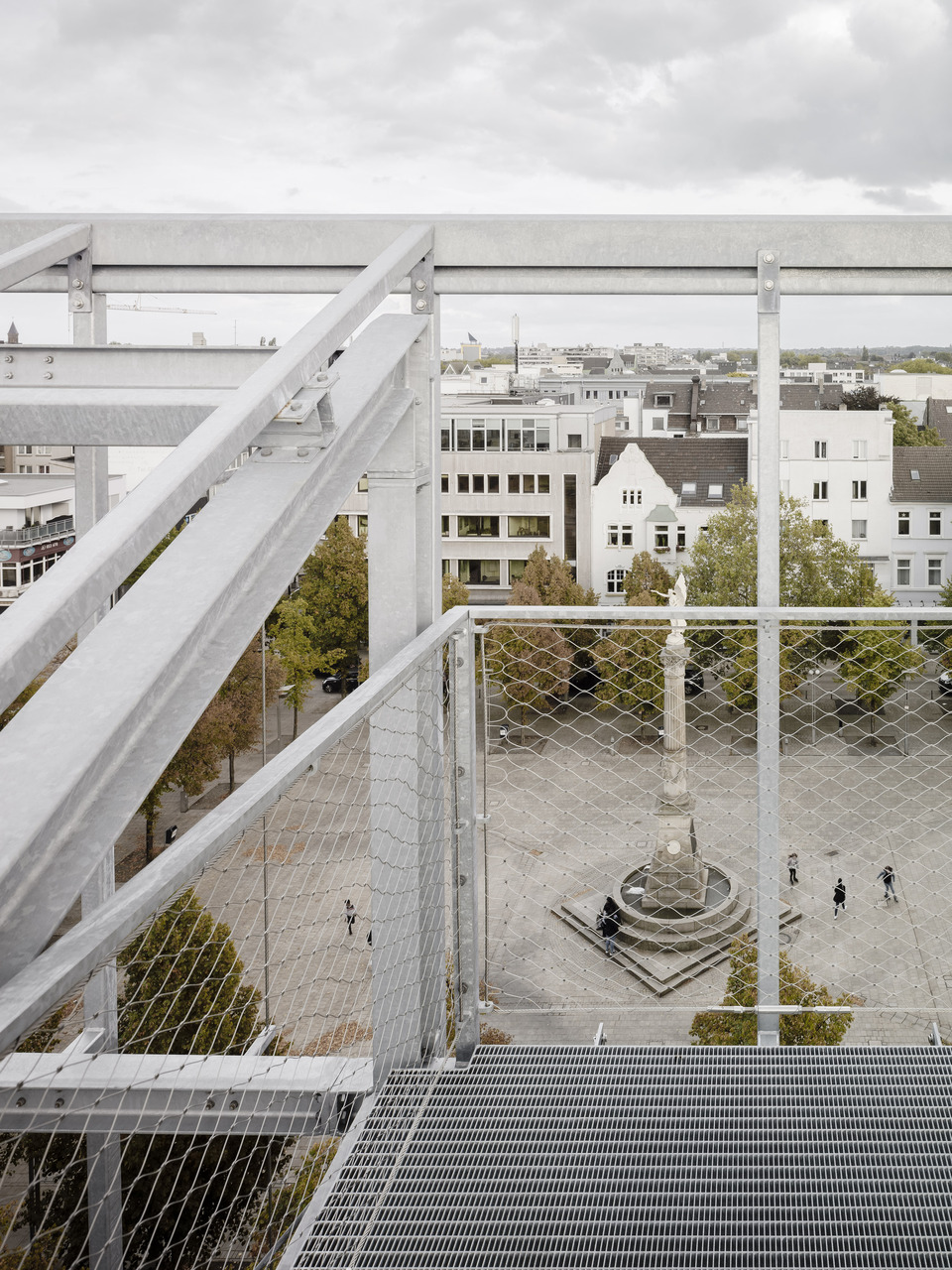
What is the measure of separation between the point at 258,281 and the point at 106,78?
130 feet


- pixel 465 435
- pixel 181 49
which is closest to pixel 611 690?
pixel 465 435

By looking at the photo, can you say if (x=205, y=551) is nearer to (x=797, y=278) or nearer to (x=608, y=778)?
(x=797, y=278)

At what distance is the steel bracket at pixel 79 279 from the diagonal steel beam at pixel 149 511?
2.81 feet

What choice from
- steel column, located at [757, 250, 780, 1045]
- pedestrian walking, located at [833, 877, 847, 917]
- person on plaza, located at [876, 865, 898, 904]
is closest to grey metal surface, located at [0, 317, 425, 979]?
steel column, located at [757, 250, 780, 1045]

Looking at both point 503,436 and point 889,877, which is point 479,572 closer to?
point 503,436

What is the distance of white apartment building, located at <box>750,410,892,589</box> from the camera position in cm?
2206

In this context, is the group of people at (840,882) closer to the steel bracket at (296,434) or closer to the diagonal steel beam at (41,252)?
the diagonal steel beam at (41,252)

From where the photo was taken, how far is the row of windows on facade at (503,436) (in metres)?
23.6

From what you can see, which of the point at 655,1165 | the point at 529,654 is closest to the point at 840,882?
the point at 529,654

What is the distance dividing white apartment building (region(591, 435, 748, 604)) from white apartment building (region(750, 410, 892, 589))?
1179 millimetres

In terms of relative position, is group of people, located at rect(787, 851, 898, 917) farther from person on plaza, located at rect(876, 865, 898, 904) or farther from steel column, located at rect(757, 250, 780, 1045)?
steel column, located at rect(757, 250, 780, 1045)

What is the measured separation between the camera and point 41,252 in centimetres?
197

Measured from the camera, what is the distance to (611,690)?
574 inches

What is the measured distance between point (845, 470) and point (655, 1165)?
72.9 feet
